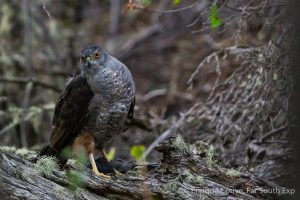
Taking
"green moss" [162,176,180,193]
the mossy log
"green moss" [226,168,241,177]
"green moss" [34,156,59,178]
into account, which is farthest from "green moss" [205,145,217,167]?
"green moss" [34,156,59,178]

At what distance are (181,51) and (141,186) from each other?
7.24 m

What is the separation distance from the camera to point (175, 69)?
11352mm

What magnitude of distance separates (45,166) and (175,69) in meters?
6.66

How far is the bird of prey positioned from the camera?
18.8 feet

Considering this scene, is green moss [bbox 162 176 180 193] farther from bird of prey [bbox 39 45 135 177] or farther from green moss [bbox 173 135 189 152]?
bird of prey [bbox 39 45 135 177]

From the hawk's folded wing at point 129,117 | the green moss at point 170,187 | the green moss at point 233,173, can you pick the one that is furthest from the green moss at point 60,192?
the hawk's folded wing at point 129,117

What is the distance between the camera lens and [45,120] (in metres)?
9.30

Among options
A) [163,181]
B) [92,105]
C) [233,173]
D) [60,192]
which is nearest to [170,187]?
[163,181]

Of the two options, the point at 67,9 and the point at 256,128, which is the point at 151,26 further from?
the point at 256,128

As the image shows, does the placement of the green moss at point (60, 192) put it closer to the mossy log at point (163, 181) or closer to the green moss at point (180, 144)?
the mossy log at point (163, 181)

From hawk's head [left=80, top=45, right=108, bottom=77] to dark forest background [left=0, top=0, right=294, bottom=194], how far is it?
53 cm

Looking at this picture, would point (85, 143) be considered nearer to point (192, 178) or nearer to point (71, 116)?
point (71, 116)

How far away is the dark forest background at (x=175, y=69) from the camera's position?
5.84 m

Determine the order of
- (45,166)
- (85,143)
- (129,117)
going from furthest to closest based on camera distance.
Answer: (129,117)
(85,143)
(45,166)
